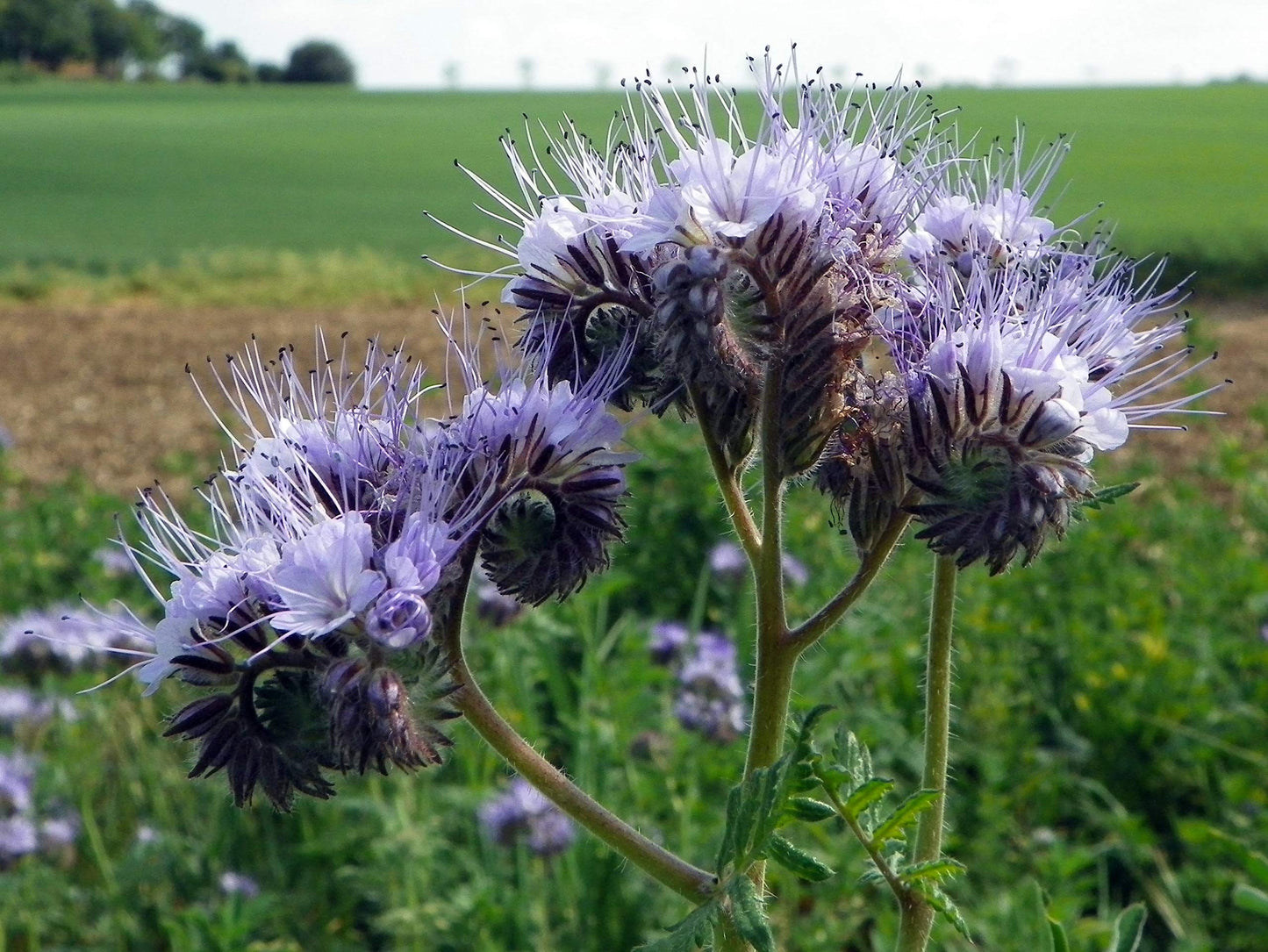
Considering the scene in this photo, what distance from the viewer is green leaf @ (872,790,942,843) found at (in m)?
1.73

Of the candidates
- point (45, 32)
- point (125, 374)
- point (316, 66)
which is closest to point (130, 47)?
point (45, 32)

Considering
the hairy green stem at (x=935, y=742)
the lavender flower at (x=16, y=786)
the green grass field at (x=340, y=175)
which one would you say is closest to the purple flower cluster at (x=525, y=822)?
the lavender flower at (x=16, y=786)

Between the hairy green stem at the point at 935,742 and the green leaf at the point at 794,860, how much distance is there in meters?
0.21

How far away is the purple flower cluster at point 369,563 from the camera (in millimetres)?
1748

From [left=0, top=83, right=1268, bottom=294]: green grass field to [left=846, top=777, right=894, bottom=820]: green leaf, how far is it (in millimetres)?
18221

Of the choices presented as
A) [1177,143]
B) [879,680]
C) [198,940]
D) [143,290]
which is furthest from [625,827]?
[1177,143]

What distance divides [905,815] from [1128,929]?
67 centimetres

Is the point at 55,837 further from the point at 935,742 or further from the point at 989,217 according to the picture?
the point at 989,217

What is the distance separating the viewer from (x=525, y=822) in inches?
180

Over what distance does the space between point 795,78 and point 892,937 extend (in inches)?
106

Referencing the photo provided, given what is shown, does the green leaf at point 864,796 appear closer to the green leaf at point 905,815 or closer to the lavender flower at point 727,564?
the green leaf at point 905,815

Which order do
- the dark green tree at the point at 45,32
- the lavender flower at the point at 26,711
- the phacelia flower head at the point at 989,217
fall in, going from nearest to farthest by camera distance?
the phacelia flower head at the point at 989,217, the lavender flower at the point at 26,711, the dark green tree at the point at 45,32

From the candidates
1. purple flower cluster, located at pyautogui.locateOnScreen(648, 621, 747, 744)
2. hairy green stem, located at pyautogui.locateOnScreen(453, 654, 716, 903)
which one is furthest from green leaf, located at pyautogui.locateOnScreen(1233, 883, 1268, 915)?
purple flower cluster, located at pyautogui.locateOnScreen(648, 621, 747, 744)

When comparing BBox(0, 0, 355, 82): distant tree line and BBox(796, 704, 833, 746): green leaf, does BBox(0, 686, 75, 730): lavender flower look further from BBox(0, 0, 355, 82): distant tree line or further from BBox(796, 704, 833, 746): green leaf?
BBox(0, 0, 355, 82): distant tree line
